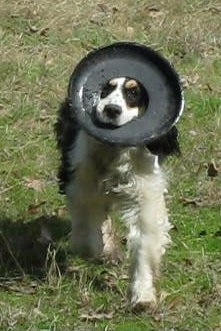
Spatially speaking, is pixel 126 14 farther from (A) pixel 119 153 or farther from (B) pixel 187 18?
(A) pixel 119 153

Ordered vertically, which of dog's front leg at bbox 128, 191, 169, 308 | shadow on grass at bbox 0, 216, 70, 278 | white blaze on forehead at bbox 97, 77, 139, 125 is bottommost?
shadow on grass at bbox 0, 216, 70, 278

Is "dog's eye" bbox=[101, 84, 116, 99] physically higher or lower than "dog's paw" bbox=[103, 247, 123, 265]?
higher

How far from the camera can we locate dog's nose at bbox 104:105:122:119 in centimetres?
640

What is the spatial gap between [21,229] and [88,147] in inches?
41.9

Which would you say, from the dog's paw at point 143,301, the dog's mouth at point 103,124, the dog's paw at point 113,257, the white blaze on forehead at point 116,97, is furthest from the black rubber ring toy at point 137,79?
the dog's paw at point 113,257

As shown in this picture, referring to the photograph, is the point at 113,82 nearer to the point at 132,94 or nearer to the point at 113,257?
the point at 132,94

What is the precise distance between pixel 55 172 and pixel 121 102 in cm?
210

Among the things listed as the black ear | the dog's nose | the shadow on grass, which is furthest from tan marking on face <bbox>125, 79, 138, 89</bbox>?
the shadow on grass

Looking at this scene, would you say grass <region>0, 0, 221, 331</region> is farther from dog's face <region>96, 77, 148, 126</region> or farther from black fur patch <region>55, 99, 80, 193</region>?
dog's face <region>96, 77, 148, 126</region>

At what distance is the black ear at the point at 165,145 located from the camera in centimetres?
673

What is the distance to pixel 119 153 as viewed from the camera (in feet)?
21.7

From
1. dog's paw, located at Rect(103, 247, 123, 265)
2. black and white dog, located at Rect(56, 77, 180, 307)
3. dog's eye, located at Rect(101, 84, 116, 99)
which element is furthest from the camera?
dog's paw, located at Rect(103, 247, 123, 265)

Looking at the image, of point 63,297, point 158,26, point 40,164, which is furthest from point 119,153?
point 158,26

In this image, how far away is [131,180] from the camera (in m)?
6.58
